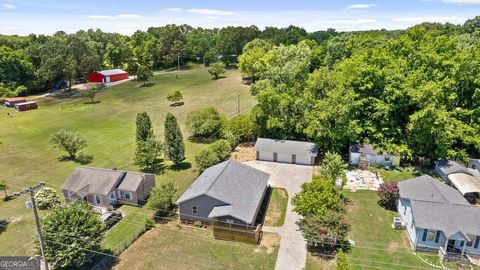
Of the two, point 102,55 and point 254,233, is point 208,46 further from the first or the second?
point 254,233

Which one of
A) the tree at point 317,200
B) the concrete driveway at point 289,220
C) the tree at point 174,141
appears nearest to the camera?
the concrete driveway at point 289,220

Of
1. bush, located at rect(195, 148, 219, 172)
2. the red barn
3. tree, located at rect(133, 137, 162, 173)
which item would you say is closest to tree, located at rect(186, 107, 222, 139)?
tree, located at rect(133, 137, 162, 173)

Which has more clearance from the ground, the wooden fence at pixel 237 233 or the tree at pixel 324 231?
the tree at pixel 324 231

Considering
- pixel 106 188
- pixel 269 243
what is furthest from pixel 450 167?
pixel 106 188

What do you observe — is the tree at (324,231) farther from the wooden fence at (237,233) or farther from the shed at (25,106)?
the shed at (25,106)

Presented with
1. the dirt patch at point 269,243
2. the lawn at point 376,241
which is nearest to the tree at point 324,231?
the lawn at point 376,241

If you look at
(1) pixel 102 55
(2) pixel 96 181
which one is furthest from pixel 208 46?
(2) pixel 96 181

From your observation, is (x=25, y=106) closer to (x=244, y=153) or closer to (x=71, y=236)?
(x=244, y=153)
